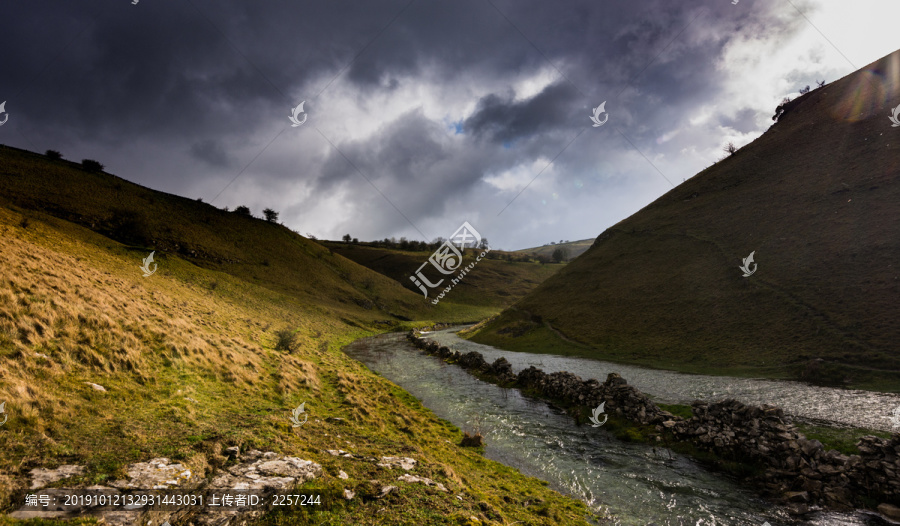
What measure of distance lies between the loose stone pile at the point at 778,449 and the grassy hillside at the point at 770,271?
16160mm

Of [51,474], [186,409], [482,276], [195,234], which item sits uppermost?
[482,276]

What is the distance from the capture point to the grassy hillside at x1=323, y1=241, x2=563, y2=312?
144m

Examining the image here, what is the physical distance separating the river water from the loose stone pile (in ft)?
3.06

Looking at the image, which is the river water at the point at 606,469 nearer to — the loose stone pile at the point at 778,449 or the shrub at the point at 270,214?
the loose stone pile at the point at 778,449

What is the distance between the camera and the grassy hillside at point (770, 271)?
2894cm

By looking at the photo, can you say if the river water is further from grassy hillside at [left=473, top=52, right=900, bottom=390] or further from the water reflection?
grassy hillside at [left=473, top=52, right=900, bottom=390]

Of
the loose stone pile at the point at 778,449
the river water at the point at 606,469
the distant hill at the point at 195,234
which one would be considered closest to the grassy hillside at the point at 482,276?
the distant hill at the point at 195,234

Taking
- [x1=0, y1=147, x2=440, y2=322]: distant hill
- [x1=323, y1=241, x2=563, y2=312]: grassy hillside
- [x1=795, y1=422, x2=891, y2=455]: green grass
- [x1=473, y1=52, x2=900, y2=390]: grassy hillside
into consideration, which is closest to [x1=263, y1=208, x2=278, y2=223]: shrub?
[x1=0, y1=147, x2=440, y2=322]: distant hill

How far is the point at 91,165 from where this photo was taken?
8506 centimetres

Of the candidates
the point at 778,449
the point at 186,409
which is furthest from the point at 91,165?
the point at 778,449

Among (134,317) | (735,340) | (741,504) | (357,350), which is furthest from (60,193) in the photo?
(735,340)

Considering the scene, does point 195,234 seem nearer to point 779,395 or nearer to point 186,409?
point 186,409

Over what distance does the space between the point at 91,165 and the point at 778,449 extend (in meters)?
130

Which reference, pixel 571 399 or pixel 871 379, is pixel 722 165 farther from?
pixel 571 399
